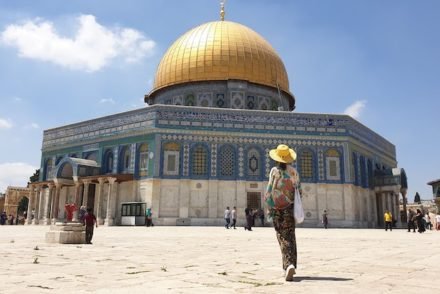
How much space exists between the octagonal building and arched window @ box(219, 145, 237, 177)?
67 millimetres

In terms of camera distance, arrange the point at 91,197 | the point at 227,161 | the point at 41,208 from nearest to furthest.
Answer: the point at 227,161
the point at 91,197
the point at 41,208

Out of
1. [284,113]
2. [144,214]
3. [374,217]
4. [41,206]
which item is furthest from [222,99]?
[41,206]

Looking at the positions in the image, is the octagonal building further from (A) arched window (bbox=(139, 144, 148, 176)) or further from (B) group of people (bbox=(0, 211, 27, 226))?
(B) group of people (bbox=(0, 211, 27, 226))

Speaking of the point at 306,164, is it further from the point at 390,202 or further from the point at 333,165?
the point at 390,202

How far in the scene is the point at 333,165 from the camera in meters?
27.6

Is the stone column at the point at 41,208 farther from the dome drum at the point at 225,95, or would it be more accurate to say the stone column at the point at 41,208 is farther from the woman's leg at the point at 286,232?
the woman's leg at the point at 286,232

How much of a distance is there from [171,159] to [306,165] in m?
9.21

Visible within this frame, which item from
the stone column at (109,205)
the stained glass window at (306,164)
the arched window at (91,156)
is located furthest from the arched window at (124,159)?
the stained glass window at (306,164)

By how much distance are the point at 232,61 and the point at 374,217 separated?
16.1 metres

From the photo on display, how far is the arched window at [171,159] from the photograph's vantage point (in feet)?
84.7

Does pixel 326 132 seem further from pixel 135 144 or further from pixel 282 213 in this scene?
pixel 282 213

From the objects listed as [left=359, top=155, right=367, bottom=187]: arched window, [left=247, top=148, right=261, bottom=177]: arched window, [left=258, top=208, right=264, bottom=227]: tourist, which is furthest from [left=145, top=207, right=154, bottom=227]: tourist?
[left=359, top=155, right=367, bottom=187]: arched window

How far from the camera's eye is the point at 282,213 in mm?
4965

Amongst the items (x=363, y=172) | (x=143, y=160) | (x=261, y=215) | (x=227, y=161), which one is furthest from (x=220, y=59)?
(x=363, y=172)
